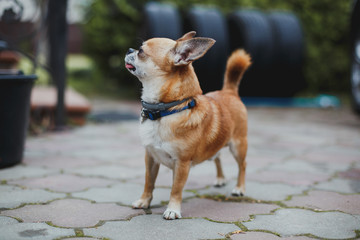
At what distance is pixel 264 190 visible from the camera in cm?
317

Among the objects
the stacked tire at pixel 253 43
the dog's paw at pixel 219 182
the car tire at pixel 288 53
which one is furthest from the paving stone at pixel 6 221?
the car tire at pixel 288 53

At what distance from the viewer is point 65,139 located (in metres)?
4.94

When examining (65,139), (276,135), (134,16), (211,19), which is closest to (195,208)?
(65,139)

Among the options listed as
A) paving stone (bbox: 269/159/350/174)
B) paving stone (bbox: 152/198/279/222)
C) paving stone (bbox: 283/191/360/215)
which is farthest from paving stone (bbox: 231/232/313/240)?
paving stone (bbox: 269/159/350/174)

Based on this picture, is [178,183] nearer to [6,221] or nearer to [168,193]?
[168,193]

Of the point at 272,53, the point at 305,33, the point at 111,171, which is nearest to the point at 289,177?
the point at 111,171

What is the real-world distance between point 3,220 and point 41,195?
50cm

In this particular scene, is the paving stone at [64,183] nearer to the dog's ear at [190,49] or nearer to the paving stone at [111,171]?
the paving stone at [111,171]

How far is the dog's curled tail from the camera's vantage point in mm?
3131

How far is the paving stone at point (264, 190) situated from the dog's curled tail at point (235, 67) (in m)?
0.74

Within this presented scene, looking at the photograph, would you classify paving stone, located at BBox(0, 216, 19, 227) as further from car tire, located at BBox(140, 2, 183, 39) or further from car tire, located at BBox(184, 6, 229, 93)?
car tire, located at BBox(184, 6, 229, 93)

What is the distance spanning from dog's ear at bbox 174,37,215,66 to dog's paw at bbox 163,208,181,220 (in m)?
0.84

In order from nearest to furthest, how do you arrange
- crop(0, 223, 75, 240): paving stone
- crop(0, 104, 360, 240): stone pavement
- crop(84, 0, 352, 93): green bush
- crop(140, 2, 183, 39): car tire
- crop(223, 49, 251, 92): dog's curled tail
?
crop(0, 223, 75, 240): paving stone
crop(0, 104, 360, 240): stone pavement
crop(223, 49, 251, 92): dog's curled tail
crop(140, 2, 183, 39): car tire
crop(84, 0, 352, 93): green bush

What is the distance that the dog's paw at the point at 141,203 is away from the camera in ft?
8.85
